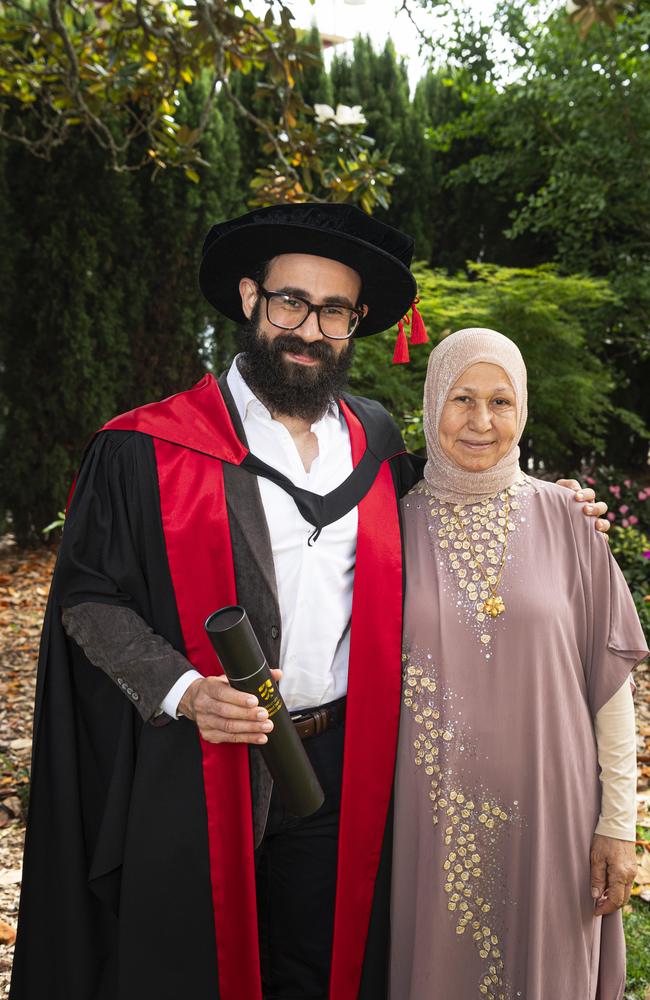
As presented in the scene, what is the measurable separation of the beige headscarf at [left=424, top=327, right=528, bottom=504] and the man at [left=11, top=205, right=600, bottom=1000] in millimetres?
193

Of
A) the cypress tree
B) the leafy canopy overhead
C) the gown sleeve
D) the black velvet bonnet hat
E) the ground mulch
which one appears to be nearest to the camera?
the gown sleeve

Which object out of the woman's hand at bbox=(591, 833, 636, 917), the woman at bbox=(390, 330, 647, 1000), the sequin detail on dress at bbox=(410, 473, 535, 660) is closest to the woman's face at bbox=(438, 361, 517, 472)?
the woman at bbox=(390, 330, 647, 1000)

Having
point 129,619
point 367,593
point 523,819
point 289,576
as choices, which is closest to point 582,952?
point 523,819

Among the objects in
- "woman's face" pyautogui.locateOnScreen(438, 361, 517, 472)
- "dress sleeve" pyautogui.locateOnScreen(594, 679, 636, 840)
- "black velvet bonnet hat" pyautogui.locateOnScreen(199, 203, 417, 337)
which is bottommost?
"dress sleeve" pyautogui.locateOnScreen(594, 679, 636, 840)

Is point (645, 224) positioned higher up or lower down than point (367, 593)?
higher up

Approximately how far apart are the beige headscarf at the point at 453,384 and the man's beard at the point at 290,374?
0.97ft

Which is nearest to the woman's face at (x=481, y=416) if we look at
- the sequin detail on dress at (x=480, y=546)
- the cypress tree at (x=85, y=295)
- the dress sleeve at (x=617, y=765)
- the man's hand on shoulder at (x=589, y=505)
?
the sequin detail on dress at (x=480, y=546)

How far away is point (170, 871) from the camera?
6.63 feet

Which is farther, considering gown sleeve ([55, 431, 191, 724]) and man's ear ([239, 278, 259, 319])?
man's ear ([239, 278, 259, 319])

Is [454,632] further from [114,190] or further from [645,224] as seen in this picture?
[645,224]

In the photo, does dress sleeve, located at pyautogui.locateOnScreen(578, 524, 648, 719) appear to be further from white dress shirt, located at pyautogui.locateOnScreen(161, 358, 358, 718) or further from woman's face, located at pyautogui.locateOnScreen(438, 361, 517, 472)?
white dress shirt, located at pyautogui.locateOnScreen(161, 358, 358, 718)

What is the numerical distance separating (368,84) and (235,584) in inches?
311

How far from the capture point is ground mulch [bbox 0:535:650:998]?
10.5 feet

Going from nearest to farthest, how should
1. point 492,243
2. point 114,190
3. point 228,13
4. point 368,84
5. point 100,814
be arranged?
point 100,814 → point 228,13 → point 114,190 → point 368,84 → point 492,243
